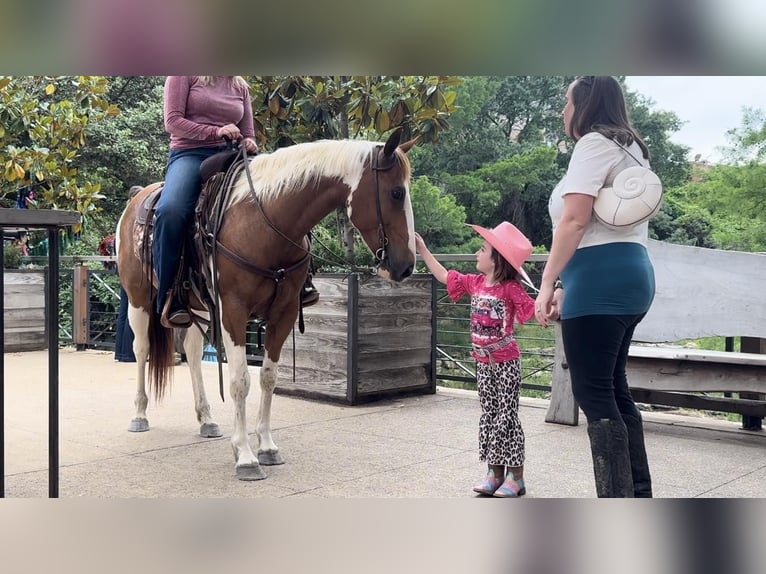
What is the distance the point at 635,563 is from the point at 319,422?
2.86 m

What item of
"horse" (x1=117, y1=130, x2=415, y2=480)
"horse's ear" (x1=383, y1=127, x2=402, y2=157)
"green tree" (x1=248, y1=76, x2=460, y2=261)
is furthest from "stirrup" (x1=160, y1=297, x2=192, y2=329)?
"green tree" (x1=248, y1=76, x2=460, y2=261)

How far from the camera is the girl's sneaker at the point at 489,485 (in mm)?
3189

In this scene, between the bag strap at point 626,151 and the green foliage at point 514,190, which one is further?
the green foliage at point 514,190

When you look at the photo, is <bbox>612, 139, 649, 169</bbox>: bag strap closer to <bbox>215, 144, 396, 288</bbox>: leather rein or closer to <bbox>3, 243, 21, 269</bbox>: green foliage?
<bbox>215, 144, 396, 288</bbox>: leather rein

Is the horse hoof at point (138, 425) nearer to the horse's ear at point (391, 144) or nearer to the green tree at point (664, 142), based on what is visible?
the horse's ear at point (391, 144)

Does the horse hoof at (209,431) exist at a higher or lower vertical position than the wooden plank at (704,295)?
lower

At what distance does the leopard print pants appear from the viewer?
124 inches

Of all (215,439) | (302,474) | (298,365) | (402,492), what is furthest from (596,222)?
(298,365)

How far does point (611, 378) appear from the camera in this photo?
246cm

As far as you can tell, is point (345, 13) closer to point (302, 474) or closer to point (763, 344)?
point (302, 474)

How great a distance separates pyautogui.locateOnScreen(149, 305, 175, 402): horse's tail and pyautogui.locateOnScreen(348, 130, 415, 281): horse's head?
181cm

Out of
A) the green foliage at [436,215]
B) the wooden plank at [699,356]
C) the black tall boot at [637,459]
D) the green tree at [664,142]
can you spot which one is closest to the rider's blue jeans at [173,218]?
the black tall boot at [637,459]

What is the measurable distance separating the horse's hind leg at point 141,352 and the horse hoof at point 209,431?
0.41 m

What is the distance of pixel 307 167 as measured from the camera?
363cm
